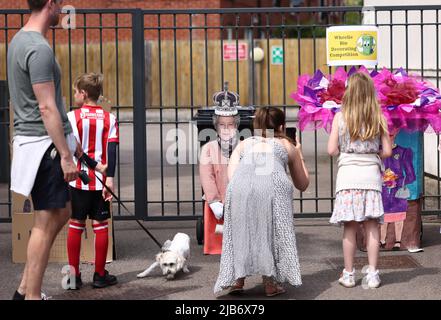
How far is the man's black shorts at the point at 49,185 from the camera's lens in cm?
613

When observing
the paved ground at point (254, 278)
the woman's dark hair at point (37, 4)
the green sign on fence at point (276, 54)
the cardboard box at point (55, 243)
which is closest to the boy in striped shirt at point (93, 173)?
the paved ground at point (254, 278)

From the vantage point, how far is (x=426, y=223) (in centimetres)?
1014

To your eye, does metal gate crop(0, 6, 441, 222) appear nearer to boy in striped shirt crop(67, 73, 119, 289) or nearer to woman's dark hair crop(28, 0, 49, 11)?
boy in striped shirt crop(67, 73, 119, 289)

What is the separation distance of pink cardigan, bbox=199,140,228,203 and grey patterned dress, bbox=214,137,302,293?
1431 millimetres

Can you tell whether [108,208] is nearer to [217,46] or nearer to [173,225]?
[173,225]

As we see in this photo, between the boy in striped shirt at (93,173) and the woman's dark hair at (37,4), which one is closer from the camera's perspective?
the woman's dark hair at (37,4)

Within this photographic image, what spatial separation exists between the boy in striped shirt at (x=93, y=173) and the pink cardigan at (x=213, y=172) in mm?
1102

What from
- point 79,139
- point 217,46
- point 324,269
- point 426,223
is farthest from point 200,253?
point 217,46

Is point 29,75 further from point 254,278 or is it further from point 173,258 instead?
point 254,278

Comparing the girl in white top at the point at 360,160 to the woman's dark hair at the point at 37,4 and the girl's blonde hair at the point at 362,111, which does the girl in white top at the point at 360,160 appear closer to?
the girl's blonde hair at the point at 362,111

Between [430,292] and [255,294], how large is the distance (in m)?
1.24

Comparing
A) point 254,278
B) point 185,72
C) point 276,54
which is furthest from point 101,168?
point 276,54

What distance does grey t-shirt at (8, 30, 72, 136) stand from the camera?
5.96m

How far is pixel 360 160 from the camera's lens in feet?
23.8
